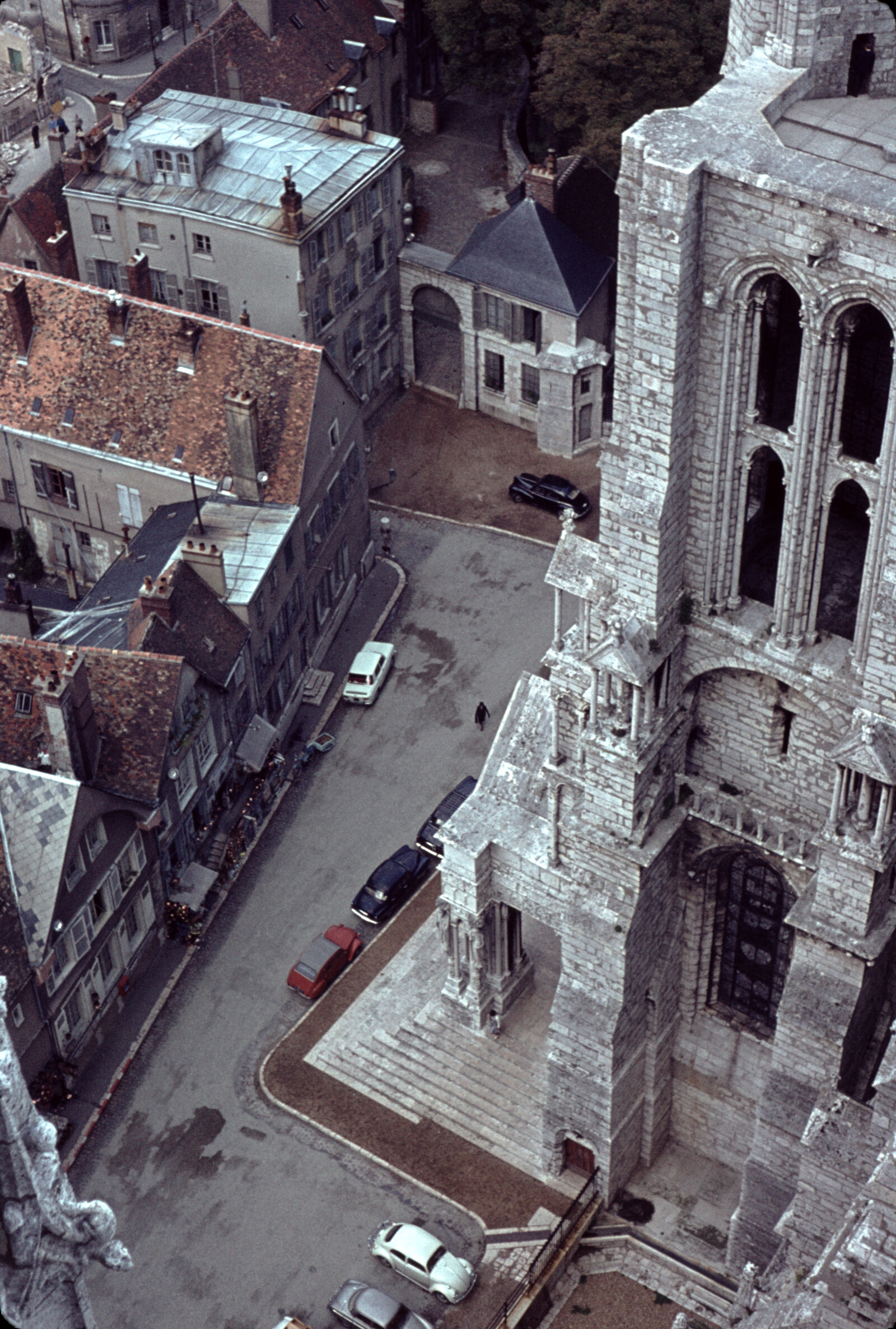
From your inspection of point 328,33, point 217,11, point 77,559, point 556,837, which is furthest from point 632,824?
point 217,11

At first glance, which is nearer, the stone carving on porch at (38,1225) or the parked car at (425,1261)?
the stone carving on porch at (38,1225)

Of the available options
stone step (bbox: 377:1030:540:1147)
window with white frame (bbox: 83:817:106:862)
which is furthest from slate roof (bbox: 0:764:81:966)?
stone step (bbox: 377:1030:540:1147)

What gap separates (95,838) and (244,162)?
1846 inches

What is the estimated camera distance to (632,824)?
2410 inches

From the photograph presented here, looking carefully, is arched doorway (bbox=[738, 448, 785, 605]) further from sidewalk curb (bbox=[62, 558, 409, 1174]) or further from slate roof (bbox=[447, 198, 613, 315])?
slate roof (bbox=[447, 198, 613, 315])

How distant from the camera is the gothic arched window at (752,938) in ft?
211

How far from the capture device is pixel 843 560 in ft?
195

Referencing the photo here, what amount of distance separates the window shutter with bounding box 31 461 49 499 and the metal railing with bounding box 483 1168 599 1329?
47.5 metres

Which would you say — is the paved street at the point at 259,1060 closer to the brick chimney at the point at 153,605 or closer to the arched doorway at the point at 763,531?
the brick chimney at the point at 153,605

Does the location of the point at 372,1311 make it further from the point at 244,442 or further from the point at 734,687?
the point at 244,442

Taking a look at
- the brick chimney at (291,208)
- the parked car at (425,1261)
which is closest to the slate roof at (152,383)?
the brick chimney at (291,208)

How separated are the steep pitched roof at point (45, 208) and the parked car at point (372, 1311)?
63.9m

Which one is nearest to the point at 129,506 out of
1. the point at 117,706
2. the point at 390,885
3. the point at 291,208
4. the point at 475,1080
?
the point at 291,208

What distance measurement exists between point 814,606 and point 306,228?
53854mm
